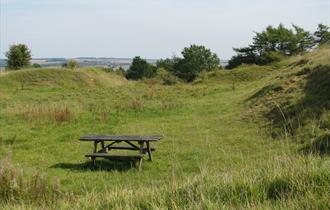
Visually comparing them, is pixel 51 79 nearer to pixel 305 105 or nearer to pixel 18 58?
pixel 18 58

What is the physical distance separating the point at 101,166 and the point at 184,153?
6.71ft

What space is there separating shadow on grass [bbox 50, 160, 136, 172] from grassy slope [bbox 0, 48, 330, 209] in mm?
24

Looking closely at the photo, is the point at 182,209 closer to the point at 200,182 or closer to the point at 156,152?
the point at 200,182

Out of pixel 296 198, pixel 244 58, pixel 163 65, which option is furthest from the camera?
pixel 163 65

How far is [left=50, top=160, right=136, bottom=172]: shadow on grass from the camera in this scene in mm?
10414

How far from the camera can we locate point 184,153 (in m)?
11.6

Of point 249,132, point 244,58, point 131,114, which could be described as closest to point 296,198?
point 249,132

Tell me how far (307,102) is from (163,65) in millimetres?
51537

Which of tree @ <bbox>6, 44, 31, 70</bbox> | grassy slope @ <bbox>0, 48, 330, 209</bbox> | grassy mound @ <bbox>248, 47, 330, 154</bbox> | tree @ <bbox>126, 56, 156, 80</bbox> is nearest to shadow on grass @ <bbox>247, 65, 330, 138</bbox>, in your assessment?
grassy mound @ <bbox>248, 47, 330, 154</bbox>

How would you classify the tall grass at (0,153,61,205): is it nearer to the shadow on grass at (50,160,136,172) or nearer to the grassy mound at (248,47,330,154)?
the shadow on grass at (50,160,136,172)

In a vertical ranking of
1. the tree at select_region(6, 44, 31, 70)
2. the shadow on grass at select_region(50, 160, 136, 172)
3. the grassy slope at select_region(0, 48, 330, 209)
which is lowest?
the shadow on grass at select_region(50, 160, 136, 172)

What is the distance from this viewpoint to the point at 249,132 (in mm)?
13688

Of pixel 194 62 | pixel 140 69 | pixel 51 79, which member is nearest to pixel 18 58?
pixel 51 79

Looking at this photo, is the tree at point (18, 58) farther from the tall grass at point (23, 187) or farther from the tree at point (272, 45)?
the tall grass at point (23, 187)
